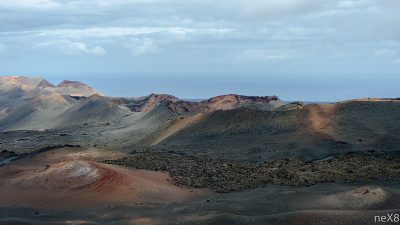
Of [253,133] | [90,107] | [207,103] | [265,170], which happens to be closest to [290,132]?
[253,133]

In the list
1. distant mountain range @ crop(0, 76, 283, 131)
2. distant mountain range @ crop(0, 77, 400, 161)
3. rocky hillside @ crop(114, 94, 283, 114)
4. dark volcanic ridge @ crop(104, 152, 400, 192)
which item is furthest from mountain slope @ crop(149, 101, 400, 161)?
distant mountain range @ crop(0, 76, 283, 131)

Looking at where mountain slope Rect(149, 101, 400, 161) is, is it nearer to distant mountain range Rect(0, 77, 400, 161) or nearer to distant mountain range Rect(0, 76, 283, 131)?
distant mountain range Rect(0, 77, 400, 161)

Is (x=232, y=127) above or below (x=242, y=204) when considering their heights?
above

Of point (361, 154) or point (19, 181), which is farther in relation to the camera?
point (361, 154)

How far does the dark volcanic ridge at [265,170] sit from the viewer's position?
85.0 feet

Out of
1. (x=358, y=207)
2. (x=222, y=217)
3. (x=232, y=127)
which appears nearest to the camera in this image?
(x=222, y=217)

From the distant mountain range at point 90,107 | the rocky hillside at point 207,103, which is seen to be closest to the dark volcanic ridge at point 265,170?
the rocky hillside at point 207,103

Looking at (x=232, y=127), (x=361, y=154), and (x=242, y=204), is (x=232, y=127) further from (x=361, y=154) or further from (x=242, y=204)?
(x=242, y=204)

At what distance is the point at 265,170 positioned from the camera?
93.8 ft

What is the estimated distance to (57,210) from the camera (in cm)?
2222

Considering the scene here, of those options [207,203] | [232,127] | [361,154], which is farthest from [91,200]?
[232,127]

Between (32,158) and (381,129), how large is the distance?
83.2 ft

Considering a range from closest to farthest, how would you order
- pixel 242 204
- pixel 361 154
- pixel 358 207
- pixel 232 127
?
1. pixel 358 207
2. pixel 242 204
3. pixel 361 154
4. pixel 232 127

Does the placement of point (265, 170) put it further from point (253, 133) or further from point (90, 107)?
point (90, 107)
